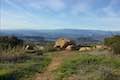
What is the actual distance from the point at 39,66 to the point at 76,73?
3.04 m

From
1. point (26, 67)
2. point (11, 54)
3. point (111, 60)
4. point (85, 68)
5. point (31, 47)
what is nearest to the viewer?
point (85, 68)

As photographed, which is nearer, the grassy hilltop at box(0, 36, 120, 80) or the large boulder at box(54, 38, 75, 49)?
the grassy hilltop at box(0, 36, 120, 80)

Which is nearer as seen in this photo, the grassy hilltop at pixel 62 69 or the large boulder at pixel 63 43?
the grassy hilltop at pixel 62 69

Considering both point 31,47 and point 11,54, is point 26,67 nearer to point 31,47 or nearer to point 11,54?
point 11,54

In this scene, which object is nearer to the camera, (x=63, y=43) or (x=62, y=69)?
(x=62, y=69)

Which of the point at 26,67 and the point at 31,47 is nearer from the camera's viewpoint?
the point at 26,67

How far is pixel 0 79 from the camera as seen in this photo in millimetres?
12969

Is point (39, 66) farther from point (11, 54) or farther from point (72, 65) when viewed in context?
point (11, 54)

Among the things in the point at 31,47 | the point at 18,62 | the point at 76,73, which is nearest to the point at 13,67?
the point at 18,62

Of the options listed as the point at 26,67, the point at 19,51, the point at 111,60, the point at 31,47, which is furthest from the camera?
the point at 31,47

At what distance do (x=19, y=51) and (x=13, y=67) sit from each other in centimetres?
574

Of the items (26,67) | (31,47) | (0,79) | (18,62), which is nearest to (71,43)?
(31,47)

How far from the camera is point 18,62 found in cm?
1714

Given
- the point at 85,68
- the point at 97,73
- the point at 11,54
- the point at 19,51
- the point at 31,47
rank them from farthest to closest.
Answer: the point at 31,47 → the point at 19,51 → the point at 11,54 → the point at 85,68 → the point at 97,73
